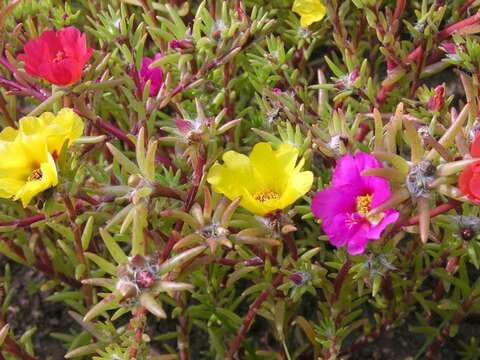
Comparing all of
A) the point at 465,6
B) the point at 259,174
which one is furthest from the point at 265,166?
the point at 465,6

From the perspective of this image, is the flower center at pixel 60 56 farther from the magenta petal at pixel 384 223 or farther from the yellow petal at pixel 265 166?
the magenta petal at pixel 384 223

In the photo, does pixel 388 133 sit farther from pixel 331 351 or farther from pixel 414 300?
pixel 414 300

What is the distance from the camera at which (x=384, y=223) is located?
1.31 m

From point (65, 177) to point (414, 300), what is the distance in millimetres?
1104

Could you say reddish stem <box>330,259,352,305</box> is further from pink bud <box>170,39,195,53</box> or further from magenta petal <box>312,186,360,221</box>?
pink bud <box>170,39,195,53</box>

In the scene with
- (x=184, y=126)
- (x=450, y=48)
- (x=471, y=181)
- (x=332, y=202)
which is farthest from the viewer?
(x=450, y=48)

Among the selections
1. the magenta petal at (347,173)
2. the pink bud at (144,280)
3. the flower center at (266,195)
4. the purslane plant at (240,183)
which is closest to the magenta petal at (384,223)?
the purslane plant at (240,183)

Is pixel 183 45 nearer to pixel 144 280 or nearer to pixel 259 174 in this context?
pixel 259 174

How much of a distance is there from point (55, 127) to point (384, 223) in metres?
0.70

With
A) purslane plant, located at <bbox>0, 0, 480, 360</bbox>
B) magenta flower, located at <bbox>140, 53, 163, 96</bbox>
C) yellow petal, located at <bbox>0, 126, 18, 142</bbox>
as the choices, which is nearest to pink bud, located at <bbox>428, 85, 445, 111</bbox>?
purslane plant, located at <bbox>0, 0, 480, 360</bbox>

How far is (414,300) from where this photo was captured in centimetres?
202

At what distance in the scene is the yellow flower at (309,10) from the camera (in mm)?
2002

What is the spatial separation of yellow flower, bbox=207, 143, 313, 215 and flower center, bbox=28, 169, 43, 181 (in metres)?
0.37

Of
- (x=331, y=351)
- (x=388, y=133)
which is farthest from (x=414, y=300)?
(x=388, y=133)
